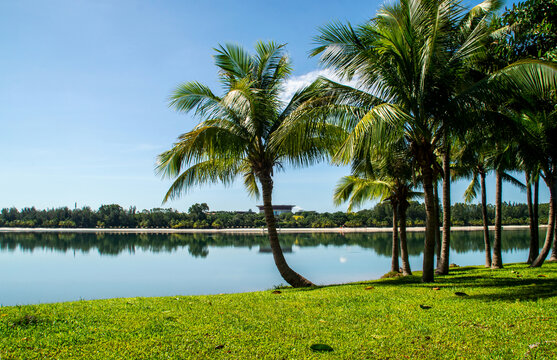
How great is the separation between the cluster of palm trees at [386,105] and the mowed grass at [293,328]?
103 inches

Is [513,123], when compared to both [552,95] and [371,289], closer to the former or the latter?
[552,95]

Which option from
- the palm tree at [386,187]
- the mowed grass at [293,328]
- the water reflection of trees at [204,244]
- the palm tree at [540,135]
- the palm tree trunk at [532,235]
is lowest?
the water reflection of trees at [204,244]

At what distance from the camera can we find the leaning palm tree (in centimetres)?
818

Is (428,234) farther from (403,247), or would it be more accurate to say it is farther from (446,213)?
(403,247)

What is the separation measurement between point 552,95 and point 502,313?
615 centimetres

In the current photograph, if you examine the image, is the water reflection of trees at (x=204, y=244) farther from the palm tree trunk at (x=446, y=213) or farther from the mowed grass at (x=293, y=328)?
the mowed grass at (x=293, y=328)

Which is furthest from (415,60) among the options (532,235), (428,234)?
(532,235)

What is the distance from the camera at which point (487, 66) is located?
9.57m

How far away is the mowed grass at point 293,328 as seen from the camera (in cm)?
329

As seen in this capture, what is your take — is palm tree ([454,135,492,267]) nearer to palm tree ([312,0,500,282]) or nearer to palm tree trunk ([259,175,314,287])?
palm tree ([312,0,500,282])

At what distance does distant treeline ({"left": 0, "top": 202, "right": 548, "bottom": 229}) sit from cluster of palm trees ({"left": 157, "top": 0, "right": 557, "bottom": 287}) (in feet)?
168

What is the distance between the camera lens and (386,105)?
6391 millimetres

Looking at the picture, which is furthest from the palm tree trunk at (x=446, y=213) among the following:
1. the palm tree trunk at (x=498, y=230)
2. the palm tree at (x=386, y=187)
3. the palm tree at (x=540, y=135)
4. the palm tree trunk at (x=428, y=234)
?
the palm tree trunk at (x=498, y=230)

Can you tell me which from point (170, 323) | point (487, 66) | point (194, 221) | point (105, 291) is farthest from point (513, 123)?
point (194, 221)
